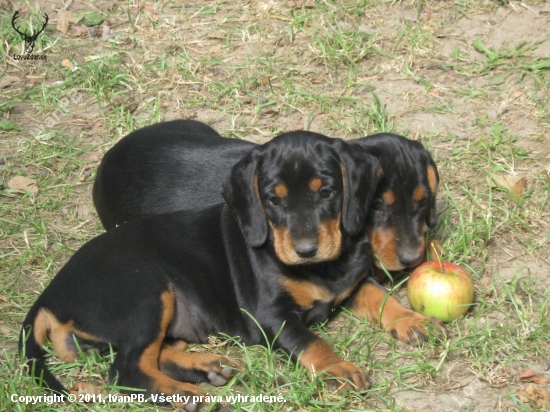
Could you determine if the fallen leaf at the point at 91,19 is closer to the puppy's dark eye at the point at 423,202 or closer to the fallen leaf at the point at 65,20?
the fallen leaf at the point at 65,20

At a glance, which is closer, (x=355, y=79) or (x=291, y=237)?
(x=291, y=237)

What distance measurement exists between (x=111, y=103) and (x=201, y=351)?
3452 mm

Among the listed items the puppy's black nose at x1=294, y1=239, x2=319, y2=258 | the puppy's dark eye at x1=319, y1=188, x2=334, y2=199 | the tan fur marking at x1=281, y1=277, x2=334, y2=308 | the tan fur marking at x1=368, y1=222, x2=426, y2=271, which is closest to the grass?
the tan fur marking at x1=281, y1=277, x2=334, y2=308

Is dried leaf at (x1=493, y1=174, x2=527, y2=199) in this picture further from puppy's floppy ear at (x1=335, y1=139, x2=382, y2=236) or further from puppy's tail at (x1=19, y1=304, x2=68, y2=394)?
puppy's tail at (x1=19, y1=304, x2=68, y2=394)

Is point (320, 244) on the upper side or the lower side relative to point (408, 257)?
upper

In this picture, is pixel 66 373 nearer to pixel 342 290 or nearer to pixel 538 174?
pixel 342 290

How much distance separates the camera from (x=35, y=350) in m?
4.62

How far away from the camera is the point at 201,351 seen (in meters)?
4.97

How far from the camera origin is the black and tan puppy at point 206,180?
5.03m

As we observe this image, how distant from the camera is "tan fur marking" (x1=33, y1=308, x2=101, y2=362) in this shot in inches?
185

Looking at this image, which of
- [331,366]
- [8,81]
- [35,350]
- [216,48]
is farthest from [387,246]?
[8,81]

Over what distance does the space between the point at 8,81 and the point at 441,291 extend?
210 inches

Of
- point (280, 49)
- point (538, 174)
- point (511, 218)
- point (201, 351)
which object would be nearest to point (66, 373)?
point (201, 351)

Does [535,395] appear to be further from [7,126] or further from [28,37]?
[28,37]
